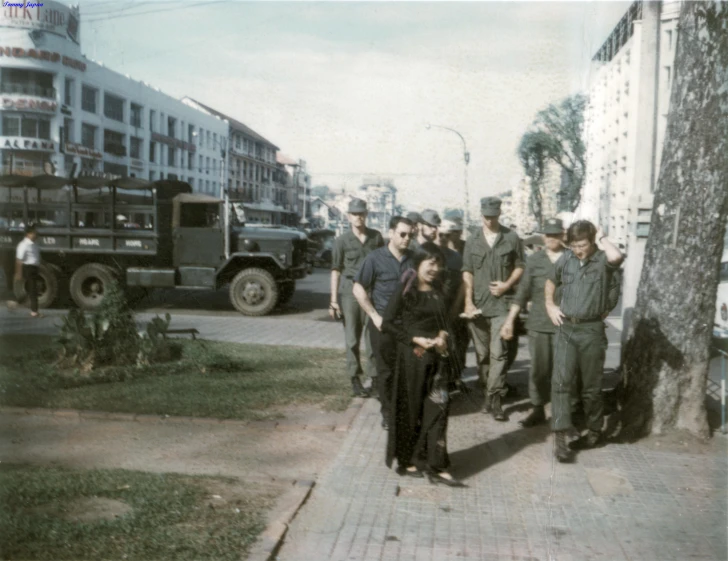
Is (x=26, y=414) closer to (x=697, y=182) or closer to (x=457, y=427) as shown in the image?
(x=457, y=427)

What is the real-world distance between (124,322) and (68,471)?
339 centimetres

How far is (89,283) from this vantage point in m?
14.6

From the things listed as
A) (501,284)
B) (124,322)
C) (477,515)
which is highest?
(501,284)

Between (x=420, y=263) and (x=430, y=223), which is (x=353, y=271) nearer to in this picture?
(x=430, y=223)

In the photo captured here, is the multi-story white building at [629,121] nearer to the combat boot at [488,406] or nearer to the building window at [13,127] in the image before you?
the combat boot at [488,406]

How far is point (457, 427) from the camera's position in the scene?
21.0 ft

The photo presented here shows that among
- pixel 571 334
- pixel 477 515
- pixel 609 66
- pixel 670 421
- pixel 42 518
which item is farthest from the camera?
pixel 609 66

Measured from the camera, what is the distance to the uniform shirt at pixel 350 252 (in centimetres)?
734

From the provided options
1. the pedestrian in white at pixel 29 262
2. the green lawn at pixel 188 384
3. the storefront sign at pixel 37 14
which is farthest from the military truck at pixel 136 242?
the storefront sign at pixel 37 14

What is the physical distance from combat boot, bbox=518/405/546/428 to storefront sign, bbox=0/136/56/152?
20.5m

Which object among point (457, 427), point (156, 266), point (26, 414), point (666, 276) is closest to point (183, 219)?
point (156, 266)

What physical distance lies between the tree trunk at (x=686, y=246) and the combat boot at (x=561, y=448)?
774mm

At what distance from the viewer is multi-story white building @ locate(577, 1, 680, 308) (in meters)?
6.89

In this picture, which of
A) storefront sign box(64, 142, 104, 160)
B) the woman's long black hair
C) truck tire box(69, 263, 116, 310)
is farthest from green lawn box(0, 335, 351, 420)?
storefront sign box(64, 142, 104, 160)
